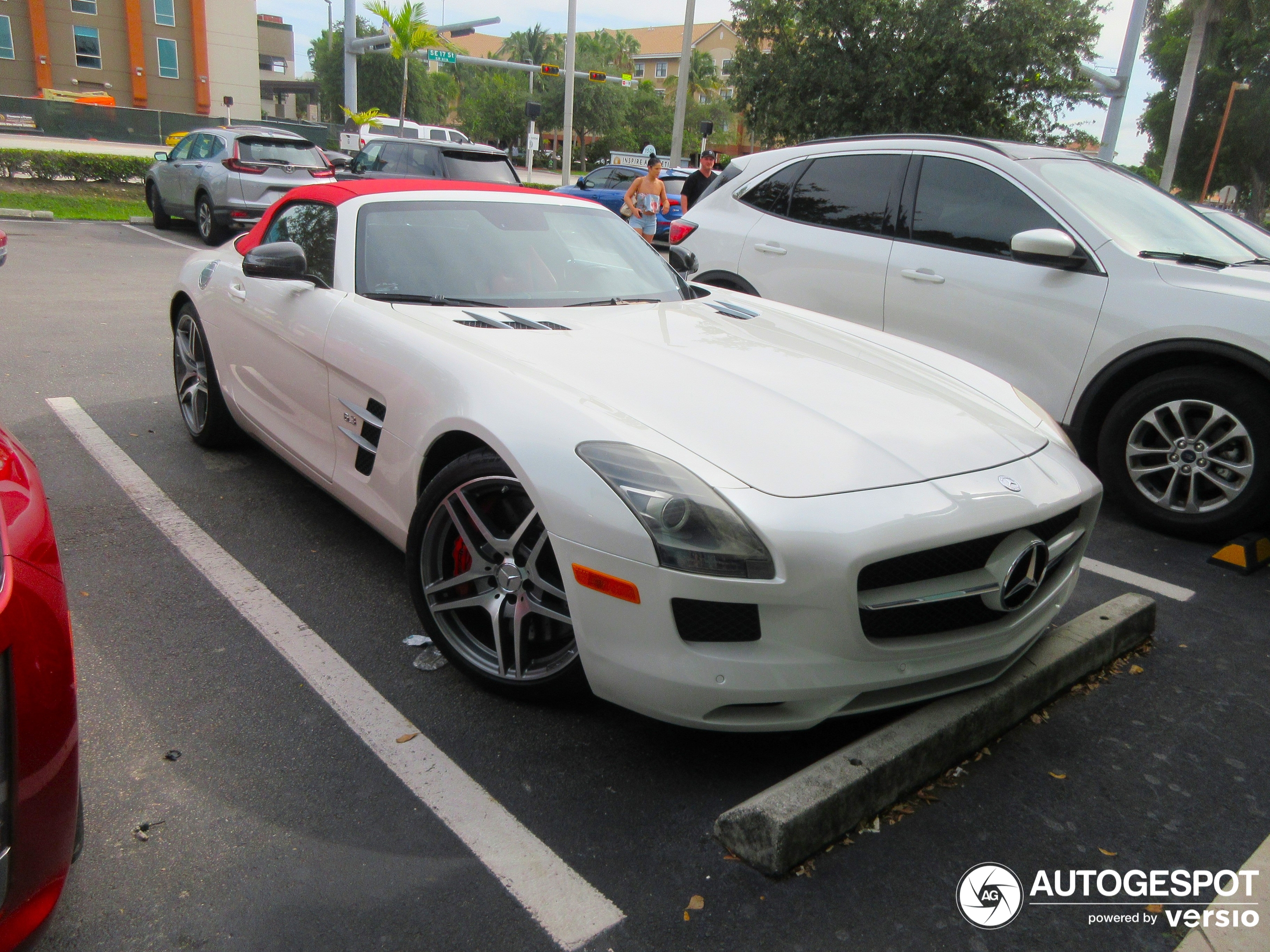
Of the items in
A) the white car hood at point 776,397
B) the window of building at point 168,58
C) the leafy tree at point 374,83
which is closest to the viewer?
the white car hood at point 776,397

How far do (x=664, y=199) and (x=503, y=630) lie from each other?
11.7 meters

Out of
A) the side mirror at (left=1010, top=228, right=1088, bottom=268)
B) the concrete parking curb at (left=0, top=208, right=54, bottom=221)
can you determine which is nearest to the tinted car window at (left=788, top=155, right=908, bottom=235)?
the side mirror at (left=1010, top=228, right=1088, bottom=268)

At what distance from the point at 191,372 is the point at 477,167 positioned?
339 inches

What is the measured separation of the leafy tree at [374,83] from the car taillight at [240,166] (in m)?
51.0

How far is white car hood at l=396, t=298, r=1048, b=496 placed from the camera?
239cm

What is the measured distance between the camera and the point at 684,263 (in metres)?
4.70

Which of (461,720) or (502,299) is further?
(502,299)

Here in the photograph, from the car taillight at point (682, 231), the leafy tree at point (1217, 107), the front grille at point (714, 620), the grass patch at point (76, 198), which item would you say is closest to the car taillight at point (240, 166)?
the grass patch at point (76, 198)

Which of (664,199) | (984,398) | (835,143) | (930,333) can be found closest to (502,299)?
(984,398)

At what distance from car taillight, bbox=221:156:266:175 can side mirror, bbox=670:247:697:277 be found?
10.8 meters

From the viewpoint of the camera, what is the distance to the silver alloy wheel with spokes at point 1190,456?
13.9 ft

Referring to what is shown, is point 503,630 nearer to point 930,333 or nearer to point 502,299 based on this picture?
point 502,299

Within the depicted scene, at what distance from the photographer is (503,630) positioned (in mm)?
2727

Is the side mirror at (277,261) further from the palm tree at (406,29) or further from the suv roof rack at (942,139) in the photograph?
the palm tree at (406,29)
